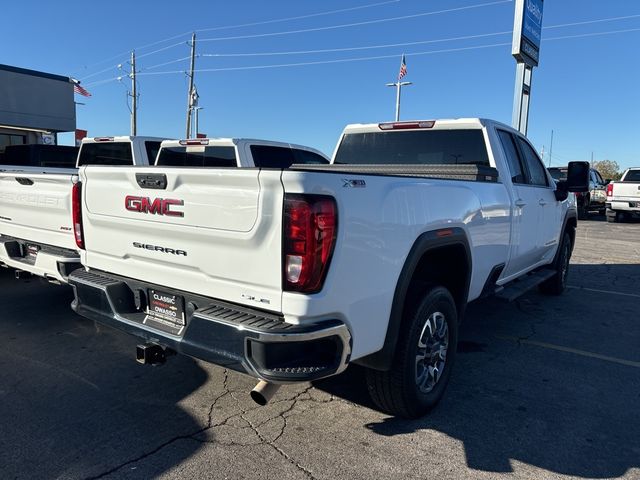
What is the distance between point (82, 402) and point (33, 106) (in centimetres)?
1821

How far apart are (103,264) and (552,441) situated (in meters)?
3.13

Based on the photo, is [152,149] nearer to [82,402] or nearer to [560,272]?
[82,402]

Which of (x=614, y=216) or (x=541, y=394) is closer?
(x=541, y=394)

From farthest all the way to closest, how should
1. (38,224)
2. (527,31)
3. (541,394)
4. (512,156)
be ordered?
1. (527,31)
2. (38,224)
3. (512,156)
4. (541,394)

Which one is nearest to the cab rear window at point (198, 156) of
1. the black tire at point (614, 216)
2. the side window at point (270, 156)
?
the side window at point (270, 156)

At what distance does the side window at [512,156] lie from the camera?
16.2 ft

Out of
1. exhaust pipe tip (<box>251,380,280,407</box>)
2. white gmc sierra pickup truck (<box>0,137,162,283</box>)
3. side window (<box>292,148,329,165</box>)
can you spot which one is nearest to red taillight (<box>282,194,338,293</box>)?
exhaust pipe tip (<box>251,380,280,407</box>)

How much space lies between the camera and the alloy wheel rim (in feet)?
11.0

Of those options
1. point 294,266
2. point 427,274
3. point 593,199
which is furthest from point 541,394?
point 593,199

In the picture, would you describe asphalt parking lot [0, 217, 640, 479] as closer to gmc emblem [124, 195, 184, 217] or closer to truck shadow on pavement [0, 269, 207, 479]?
truck shadow on pavement [0, 269, 207, 479]

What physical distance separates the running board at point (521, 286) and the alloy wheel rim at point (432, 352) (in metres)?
1.34

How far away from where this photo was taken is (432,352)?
3475 mm

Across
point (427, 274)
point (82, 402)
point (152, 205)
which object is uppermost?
point (152, 205)

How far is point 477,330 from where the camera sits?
539cm
